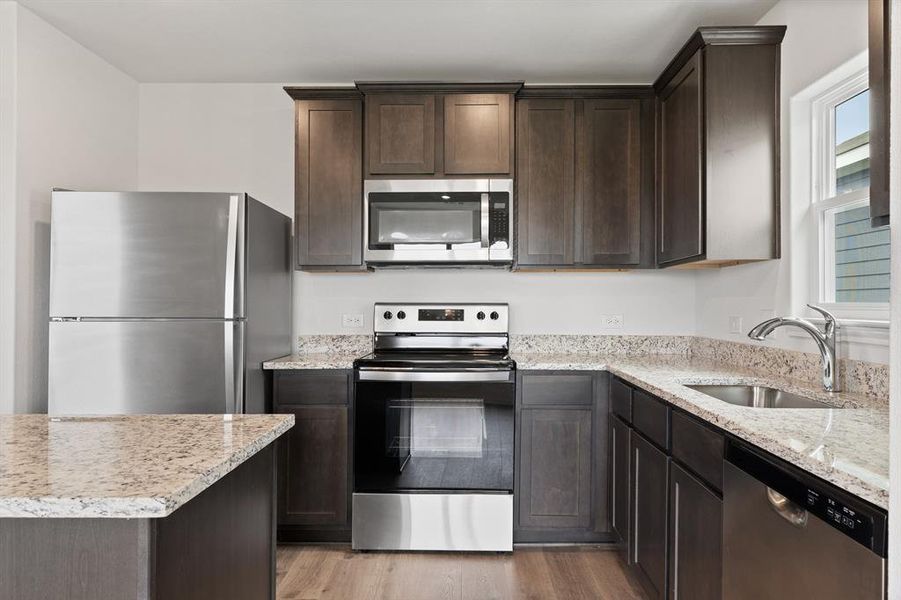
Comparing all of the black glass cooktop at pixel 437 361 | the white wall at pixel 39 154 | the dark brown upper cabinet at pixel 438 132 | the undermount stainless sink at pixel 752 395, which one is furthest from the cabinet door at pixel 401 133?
the undermount stainless sink at pixel 752 395

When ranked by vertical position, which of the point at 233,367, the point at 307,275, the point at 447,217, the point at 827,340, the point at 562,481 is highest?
the point at 447,217

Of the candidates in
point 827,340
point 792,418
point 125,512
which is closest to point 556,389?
point 827,340

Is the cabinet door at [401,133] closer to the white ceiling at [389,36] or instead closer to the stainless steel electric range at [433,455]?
the white ceiling at [389,36]

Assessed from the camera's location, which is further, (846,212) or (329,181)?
(329,181)

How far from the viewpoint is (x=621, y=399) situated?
2.58 meters

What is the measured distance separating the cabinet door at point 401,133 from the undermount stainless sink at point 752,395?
1.78 m

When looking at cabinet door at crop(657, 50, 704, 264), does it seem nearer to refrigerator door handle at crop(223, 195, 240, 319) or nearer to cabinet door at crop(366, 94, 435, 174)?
cabinet door at crop(366, 94, 435, 174)

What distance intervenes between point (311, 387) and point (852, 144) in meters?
2.63

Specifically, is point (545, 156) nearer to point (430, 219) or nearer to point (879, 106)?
point (430, 219)

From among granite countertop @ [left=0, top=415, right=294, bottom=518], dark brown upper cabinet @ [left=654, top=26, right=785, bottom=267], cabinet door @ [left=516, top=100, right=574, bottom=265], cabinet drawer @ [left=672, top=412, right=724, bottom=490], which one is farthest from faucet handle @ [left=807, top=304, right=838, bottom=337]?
granite countertop @ [left=0, top=415, right=294, bottom=518]

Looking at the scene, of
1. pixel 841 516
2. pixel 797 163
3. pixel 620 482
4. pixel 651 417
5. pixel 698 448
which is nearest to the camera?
pixel 841 516

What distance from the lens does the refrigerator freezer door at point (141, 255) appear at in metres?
2.46

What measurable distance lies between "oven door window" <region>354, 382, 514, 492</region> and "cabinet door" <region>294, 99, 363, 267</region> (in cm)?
86

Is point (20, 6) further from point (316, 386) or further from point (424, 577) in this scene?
point (424, 577)
